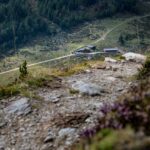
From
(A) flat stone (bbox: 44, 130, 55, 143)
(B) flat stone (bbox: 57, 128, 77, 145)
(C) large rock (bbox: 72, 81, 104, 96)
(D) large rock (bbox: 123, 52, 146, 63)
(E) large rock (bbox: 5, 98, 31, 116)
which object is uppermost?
(B) flat stone (bbox: 57, 128, 77, 145)

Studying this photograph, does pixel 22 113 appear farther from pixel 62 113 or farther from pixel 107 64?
pixel 107 64

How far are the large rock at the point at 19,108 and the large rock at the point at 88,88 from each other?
224 centimetres

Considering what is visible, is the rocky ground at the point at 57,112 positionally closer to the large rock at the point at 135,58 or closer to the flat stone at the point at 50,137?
the flat stone at the point at 50,137

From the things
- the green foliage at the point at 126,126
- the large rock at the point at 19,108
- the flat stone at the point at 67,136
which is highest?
the green foliage at the point at 126,126

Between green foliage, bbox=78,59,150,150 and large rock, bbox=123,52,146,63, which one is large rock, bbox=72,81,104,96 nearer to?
green foliage, bbox=78,59,150,150

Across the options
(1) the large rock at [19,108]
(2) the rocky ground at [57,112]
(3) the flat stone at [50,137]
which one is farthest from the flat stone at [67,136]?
(1) the large rock at [19,108]

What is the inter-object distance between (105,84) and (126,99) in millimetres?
9151

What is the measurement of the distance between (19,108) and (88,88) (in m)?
2.98

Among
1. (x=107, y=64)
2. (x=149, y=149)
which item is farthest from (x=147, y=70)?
(x=149, y=149)

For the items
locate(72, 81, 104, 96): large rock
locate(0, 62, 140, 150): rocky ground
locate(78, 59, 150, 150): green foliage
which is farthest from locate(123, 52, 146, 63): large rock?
locate(78, 59, 150, 150): green foliage

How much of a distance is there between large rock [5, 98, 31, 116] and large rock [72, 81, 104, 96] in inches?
88.4

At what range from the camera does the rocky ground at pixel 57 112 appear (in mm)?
13445

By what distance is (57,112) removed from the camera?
15203 millimetres

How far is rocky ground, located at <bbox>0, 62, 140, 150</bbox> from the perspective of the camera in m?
13.4
